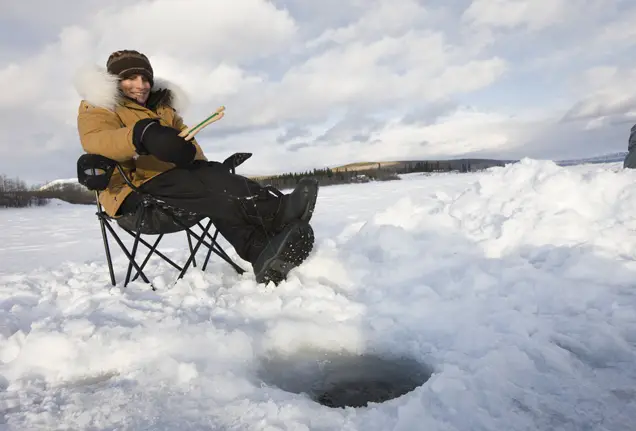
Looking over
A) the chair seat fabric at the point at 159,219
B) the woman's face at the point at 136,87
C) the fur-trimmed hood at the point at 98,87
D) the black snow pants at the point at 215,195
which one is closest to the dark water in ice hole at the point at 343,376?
the black snow pants at the point at 215,195

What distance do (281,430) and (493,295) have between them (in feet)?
5.19

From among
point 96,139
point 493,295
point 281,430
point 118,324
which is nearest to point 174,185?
point 96,139

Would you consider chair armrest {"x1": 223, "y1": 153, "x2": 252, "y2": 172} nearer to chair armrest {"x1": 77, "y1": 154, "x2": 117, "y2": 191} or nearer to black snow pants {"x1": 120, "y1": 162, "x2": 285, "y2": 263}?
black snow pants {"x1": 120, "y1": 162, "x2": 285, "y2": 263}

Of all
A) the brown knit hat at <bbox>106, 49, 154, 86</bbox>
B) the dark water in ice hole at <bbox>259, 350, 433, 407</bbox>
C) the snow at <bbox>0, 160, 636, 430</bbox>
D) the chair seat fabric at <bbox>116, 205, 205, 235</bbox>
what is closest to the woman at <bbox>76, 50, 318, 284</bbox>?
the brown knit hat at <bbox>106, 49, 154, 86</bbox>

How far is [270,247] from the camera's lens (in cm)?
300

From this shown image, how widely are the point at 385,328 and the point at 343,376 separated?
428 millimetres

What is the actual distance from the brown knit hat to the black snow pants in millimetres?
918

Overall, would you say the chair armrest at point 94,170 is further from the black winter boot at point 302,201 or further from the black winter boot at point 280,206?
the black winter boot at point 302,201

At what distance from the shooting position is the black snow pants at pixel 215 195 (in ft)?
9.91

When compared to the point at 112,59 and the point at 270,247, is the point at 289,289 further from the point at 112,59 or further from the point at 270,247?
the point at 112,59

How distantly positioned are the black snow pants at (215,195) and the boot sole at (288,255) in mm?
260

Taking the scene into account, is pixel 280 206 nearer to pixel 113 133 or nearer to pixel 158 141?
pixel 158 141

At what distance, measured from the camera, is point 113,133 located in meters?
2.81

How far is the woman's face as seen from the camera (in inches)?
131
